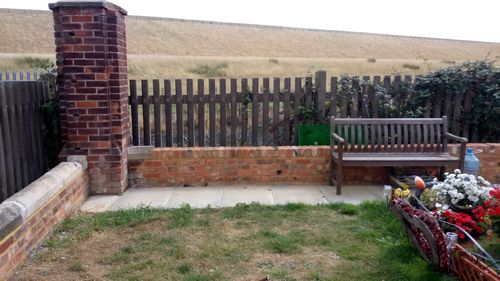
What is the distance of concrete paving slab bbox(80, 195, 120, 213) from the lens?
4.66 m

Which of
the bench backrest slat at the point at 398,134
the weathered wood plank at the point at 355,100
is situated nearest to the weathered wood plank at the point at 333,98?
the weathered wood plank at the point at 355,100

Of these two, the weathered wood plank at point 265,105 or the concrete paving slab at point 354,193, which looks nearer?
the concrete paving slab at point 354,193

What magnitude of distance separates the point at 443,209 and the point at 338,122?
2292mm

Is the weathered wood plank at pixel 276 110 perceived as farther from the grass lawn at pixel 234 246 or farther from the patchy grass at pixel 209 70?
the patchy grass at pixel 209 70

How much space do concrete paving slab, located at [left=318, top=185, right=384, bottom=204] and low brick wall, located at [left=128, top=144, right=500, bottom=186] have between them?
0.31 m

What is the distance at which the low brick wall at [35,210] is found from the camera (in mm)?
3041

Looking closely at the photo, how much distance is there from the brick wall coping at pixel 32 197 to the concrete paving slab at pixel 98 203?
38 centimetres

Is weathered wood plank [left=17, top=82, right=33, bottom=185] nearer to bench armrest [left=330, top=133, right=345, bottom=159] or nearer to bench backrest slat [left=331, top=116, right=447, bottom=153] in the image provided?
bench armrest [left=330, top=133, right=345, bottom=159]

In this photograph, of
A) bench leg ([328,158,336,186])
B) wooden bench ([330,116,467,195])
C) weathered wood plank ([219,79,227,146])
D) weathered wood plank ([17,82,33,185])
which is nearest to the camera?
weathered wood plank ([17,82,33,185])

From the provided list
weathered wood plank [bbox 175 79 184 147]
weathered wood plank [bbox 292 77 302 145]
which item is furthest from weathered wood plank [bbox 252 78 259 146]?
weathered wood plank [bbox 175 79 184 147]

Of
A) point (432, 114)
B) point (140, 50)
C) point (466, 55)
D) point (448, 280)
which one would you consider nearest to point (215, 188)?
point (448, 280)

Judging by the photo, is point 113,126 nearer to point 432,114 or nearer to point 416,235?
point 416,235

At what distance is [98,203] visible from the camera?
486 cm

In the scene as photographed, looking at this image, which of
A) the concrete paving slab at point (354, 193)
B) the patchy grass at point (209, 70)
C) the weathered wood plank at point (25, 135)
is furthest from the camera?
the patchy grass at point (209, 70)
